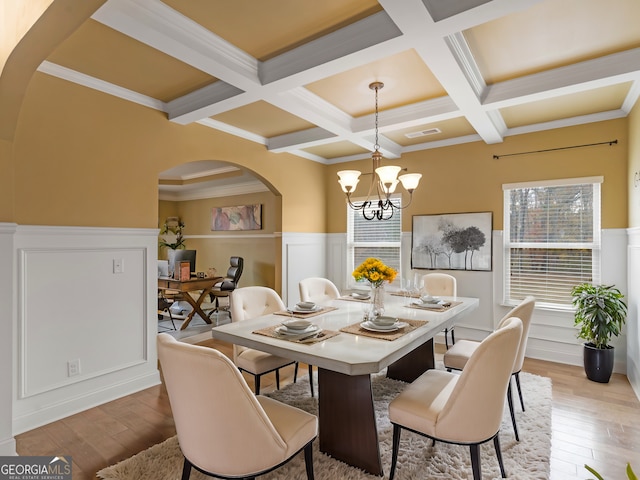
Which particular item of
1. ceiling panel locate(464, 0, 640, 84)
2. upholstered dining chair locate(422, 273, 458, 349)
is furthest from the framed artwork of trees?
ceiling panel locate(464, 0, 640, 84)

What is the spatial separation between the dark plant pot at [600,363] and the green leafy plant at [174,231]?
795cm

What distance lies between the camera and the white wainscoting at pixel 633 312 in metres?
3.04

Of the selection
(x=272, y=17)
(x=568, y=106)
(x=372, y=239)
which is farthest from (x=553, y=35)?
(x=372, y=239)

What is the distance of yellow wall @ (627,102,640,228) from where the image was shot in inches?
121

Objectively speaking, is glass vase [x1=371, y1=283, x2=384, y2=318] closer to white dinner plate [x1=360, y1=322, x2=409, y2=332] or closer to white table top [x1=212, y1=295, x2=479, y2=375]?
white table top [x1=212, y1=295, x2=479, y2=375]

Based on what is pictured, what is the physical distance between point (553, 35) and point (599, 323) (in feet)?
8.28

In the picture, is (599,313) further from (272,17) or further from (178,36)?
(178,36)

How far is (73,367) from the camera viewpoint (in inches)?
108

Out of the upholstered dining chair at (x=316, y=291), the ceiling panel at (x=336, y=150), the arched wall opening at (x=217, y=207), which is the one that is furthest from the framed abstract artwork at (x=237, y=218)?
the upholstered dining chair at (x=316, y=291)

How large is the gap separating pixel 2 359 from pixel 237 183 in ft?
18.0

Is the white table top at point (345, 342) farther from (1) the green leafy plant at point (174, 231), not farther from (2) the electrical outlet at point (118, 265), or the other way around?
(1) the green leafy plant at point (174, 231)

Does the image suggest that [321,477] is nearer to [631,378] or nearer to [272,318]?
[272,318]

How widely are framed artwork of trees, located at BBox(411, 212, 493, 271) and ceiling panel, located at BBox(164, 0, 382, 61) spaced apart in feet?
9.93

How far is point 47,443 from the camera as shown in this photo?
2.33 m
